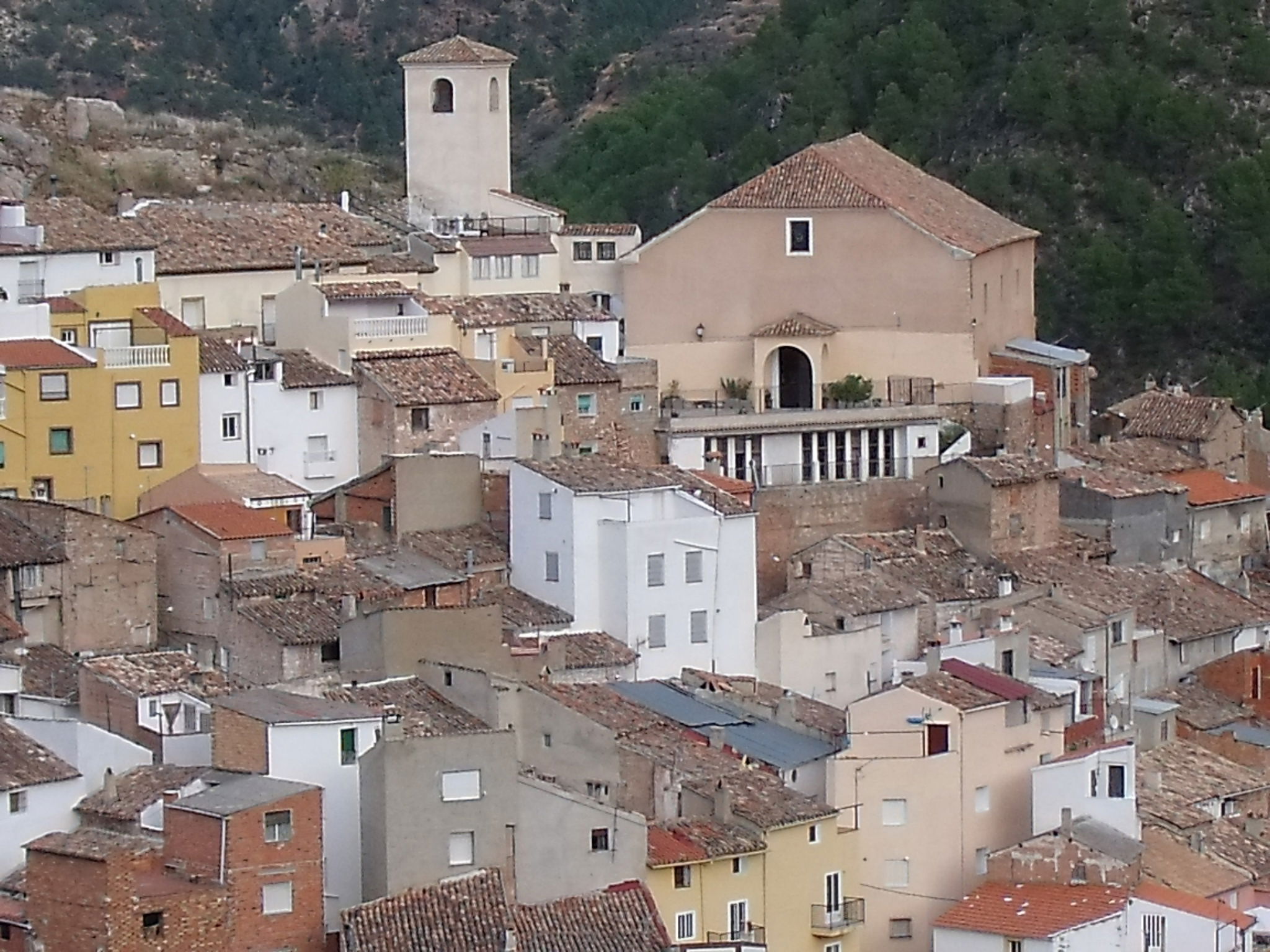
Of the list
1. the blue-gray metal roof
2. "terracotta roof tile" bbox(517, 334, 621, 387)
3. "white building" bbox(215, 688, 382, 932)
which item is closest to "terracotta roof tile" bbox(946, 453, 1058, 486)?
"terracotta roof tile" bbox(517, 334, 621, 387)

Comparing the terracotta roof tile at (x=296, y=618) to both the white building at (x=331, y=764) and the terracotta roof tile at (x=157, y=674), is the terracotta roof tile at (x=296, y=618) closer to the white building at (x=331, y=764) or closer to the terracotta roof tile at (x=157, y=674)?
the terracotta roof tile at (x=157, y=674)

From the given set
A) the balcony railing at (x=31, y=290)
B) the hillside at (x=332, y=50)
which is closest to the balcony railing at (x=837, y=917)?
the balcony railing at (x=31, y=290)

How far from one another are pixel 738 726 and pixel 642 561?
150 inches

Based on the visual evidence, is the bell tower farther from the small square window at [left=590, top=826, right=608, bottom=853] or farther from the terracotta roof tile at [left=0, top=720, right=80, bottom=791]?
the small square window at [left=590, top=826, right=608, bottom=853]

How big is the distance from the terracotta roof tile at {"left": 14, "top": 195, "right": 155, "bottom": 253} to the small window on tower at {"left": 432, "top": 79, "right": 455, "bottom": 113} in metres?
8.52

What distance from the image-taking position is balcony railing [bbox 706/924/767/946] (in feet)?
165

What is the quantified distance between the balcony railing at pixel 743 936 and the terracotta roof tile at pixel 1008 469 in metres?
15.0

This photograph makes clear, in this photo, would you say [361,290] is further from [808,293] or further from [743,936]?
[743,936]

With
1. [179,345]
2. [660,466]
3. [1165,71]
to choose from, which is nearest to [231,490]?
[179,345]

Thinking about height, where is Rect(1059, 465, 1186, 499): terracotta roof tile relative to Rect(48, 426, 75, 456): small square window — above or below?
below

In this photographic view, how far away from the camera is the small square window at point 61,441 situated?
58.8 m

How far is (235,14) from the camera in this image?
12450 cm

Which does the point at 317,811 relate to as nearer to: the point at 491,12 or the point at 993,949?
the point at 993,949

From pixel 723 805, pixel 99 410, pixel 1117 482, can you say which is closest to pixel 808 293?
pixel 1117 482
